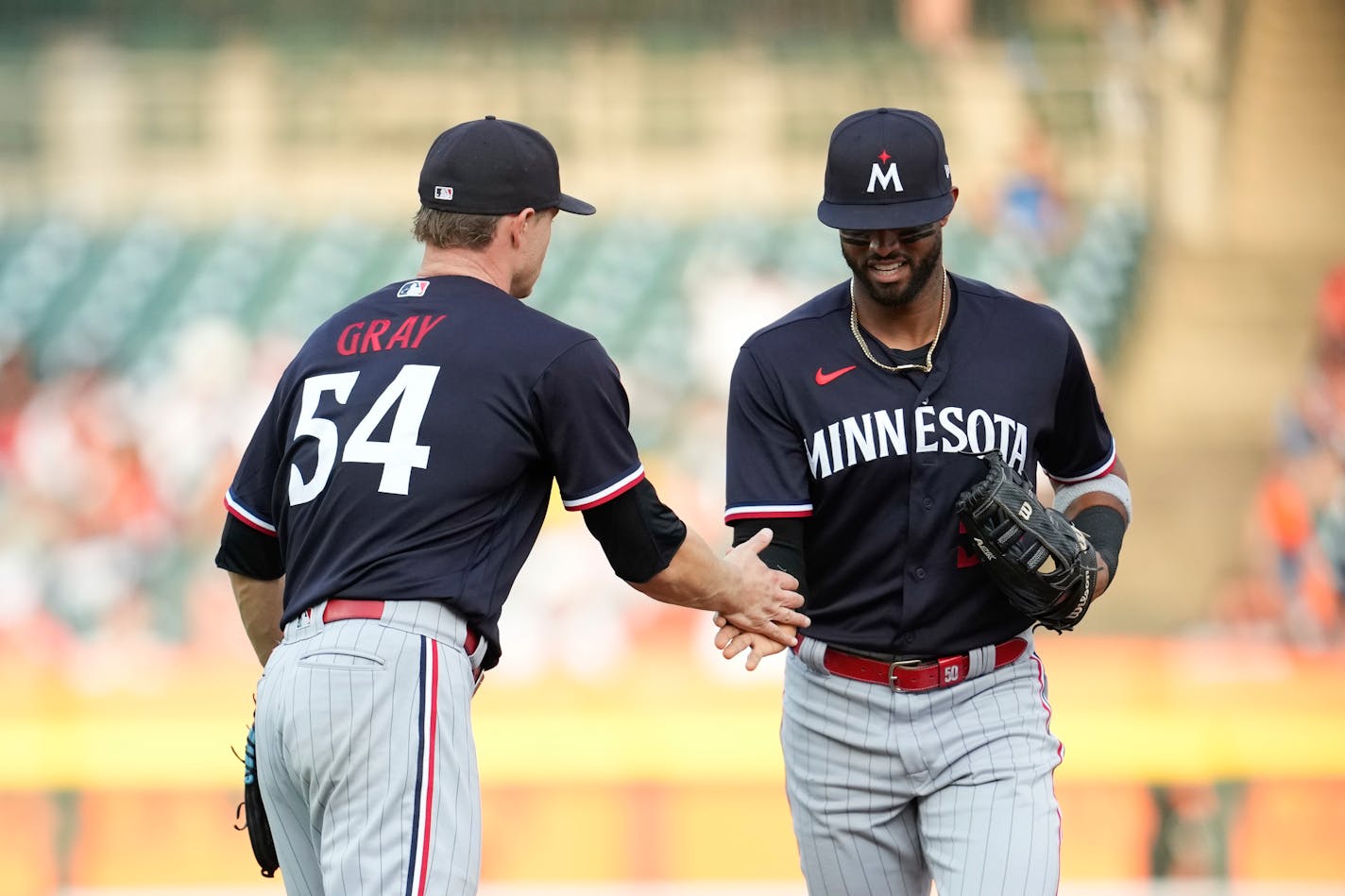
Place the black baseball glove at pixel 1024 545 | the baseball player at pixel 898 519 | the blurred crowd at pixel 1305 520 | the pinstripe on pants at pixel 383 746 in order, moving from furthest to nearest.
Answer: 1. the blurred crowd at pixel 1305 520
2. the baseball player at pixel 898 519
3. the black baseball glove at pixel 1024 545
4. the pinstripe on pants at pixel 383 746

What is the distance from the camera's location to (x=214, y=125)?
951 cm

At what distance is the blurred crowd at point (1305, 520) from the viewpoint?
28.0 ft

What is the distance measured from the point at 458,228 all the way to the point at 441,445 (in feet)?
1.44

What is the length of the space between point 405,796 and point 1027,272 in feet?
23.9

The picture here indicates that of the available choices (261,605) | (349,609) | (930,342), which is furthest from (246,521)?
(930,342)

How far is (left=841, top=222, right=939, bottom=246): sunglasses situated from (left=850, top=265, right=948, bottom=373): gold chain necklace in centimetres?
12

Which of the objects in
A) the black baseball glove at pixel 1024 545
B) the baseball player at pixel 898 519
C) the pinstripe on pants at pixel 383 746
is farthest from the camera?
the baseball player at pixel 898 519

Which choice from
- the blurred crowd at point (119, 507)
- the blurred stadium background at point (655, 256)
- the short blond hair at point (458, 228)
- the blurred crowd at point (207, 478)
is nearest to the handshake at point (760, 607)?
the short blond hair at point (458, 228)

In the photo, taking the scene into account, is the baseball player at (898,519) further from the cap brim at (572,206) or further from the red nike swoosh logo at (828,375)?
the cap brim at (572,206)

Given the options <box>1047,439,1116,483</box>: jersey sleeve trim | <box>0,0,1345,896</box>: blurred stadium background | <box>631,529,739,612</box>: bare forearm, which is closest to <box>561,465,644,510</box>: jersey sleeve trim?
<box>631,529,739,612</box>: bare forearm

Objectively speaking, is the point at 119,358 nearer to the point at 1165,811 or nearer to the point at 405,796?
the point at 1165,811

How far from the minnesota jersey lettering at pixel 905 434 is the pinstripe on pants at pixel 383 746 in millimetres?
817

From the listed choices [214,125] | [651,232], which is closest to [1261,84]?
[651,232]

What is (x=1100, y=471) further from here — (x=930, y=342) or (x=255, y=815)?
(x=255, y=815)
